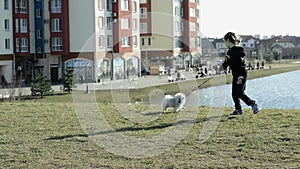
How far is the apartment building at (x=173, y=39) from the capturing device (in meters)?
61.3

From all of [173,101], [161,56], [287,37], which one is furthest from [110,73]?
[287,37]

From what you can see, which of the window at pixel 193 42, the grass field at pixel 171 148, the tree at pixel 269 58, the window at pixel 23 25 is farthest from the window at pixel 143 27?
the grass field at pixel 171 148

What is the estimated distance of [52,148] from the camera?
7.26 metres

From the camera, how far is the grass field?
6164mm

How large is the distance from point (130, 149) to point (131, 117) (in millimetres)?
3362

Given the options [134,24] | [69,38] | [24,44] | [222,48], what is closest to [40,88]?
[69,38]

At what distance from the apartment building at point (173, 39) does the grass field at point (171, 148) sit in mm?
49701

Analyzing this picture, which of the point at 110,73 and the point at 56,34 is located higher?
the point at 56,34

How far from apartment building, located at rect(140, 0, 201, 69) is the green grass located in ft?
163

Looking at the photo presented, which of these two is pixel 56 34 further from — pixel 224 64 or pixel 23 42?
pixel 224 64

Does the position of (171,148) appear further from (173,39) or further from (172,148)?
(173,39)

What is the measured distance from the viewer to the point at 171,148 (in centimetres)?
697

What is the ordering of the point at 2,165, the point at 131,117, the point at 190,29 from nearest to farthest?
the point at 2,165, the point at 131,117, the point at 190,29

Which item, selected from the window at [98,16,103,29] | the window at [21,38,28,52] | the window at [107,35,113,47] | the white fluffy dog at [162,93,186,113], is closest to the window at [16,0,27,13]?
the window at [21,38,28,52]
